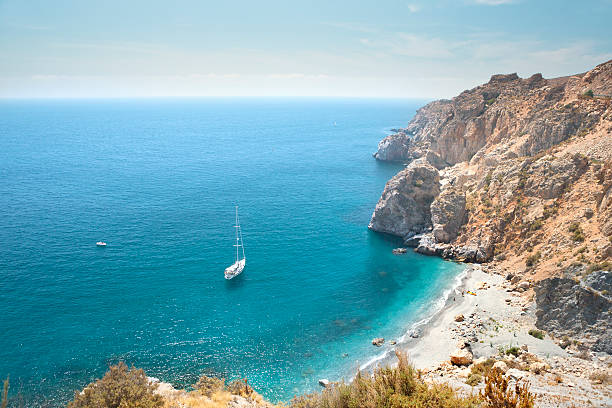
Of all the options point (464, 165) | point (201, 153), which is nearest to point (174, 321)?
point (464, 165)

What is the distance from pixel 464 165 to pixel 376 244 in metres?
32.2

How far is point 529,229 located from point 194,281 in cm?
4583

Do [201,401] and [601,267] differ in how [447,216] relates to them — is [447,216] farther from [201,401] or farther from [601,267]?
[201,401]

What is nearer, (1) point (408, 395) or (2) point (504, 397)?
(2) point (504, 397)

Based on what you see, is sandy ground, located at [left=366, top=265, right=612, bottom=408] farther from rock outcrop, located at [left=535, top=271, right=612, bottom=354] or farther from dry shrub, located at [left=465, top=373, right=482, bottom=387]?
rock outcrop, located at [left=535, top=271, right=612, bottom=354]

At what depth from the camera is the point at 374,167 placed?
117438 millimetres

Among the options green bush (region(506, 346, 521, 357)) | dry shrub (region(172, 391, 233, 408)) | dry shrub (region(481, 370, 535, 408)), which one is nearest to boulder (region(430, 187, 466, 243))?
green bush (region(506, 346, 521, 357))

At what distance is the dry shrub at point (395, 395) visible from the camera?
53.2 feet

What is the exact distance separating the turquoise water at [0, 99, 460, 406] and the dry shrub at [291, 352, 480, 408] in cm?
1405

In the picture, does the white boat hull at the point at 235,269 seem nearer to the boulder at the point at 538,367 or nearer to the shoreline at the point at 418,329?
the shoreline at the point at 418,329

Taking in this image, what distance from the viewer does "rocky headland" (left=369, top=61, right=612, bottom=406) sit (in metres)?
30.5

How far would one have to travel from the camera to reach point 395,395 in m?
16.9

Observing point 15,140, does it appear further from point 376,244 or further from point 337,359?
point 337,359

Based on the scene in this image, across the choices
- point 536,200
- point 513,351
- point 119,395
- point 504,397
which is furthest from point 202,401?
point 536,200
